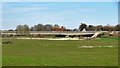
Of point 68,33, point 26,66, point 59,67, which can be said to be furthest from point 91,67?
point 68,33

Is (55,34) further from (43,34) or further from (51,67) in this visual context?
(51,67)

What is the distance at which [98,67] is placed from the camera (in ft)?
71.2

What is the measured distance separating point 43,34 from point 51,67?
143 meters

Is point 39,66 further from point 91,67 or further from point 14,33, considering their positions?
point 14,33

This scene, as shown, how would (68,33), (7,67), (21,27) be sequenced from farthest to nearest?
(21,27), (68,33), (7,67)

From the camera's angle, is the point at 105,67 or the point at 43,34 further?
the point at 43,34

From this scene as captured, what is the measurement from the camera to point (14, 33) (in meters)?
164

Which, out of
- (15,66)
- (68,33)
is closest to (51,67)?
(15,66)

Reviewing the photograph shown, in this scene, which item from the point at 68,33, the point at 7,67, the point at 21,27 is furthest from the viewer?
the point at 21,27

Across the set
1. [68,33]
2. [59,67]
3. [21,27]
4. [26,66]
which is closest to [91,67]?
[59,67]

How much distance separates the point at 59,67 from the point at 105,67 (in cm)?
286

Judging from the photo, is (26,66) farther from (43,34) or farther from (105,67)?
(43,34)

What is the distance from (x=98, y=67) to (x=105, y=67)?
1.42 ft

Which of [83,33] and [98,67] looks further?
[83,33]
